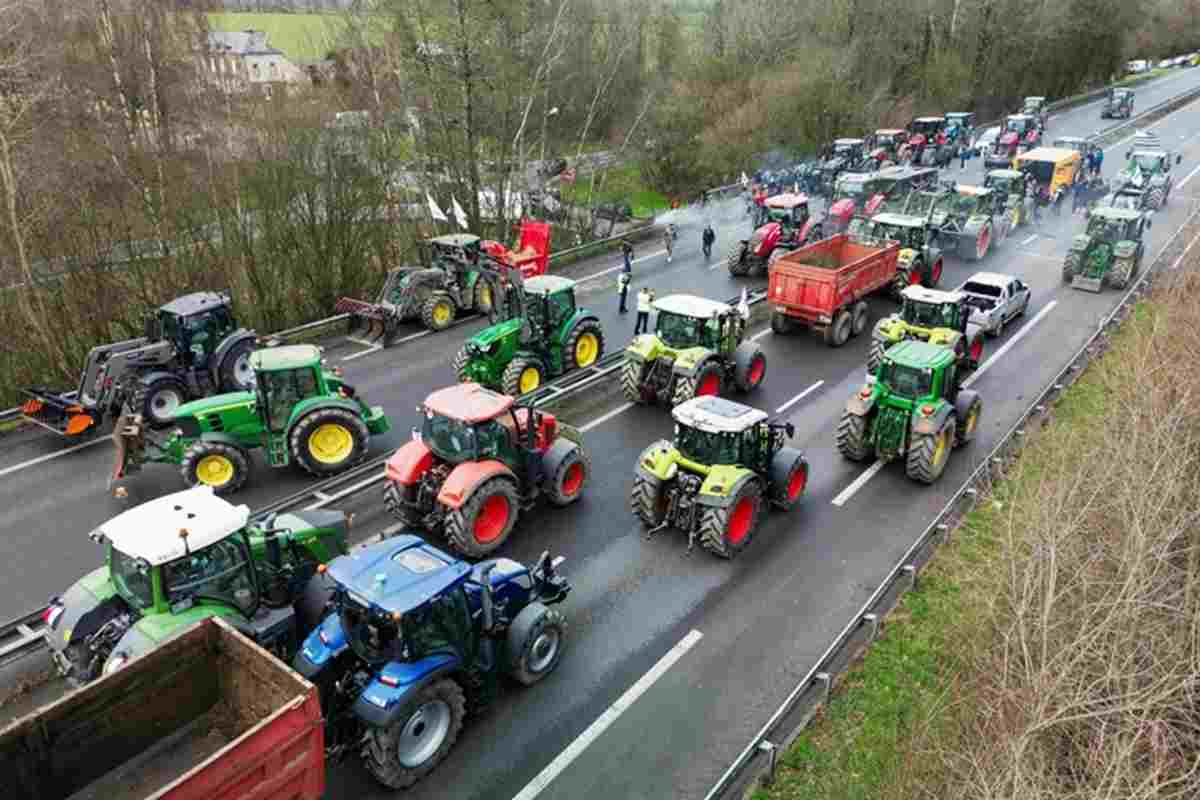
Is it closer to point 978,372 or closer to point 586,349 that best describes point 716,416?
point 586,349

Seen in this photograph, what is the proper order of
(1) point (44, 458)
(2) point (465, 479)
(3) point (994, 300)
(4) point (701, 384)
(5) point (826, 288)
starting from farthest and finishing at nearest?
(3) point (994, 300), (5) point (826, 288), (4) point (701, 384), (1) point (44, 458), (2) point (465, 479)

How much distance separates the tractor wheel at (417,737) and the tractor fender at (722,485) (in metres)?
4.56

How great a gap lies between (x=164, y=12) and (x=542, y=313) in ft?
52.1

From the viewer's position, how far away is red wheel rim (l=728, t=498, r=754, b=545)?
11.8m

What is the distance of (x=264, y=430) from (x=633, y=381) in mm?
6973

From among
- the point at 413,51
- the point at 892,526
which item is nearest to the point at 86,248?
the point at 413,51

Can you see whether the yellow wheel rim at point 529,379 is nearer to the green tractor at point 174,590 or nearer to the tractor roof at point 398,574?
the green tractor at point 174,590

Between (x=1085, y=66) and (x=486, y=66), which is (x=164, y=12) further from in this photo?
(x=1085, y=66)

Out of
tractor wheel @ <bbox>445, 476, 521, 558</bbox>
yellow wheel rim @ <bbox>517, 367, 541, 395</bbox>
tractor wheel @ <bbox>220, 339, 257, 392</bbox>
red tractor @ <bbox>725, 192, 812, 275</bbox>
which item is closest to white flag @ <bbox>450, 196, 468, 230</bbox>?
red tractor @ <bbox>725, 192, 812, 275</bbox>

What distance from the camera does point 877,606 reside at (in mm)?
10656

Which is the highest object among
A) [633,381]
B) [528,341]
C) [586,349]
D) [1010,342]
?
[528,341]

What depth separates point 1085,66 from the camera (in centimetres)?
6725

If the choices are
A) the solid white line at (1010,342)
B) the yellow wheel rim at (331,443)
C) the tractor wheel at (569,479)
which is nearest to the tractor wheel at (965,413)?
the solid white line at (1010,342)

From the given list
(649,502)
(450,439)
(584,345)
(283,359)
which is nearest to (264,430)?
(283,359)
